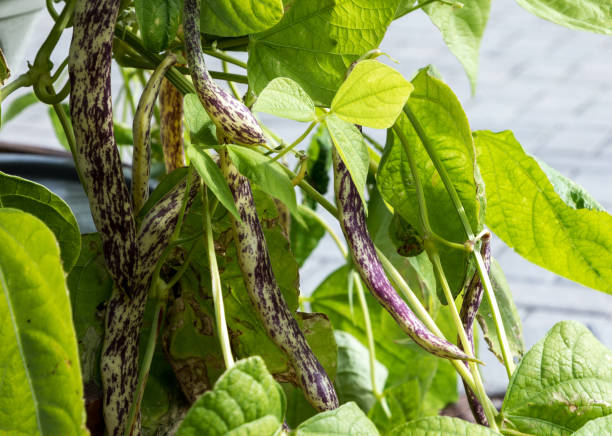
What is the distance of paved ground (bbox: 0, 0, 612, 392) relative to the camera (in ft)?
4.34

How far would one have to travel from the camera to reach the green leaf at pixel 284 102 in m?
0.23

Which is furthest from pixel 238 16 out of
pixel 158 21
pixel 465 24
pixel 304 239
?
pixel 304 239

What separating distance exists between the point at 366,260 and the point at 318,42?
92mm

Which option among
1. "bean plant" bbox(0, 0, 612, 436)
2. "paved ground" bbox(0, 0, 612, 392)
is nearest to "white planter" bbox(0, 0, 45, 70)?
"bean plant" bbox(0, 0, 612, 436)

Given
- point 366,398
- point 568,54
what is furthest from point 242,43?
point 568,54

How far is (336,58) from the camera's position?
0.31 metres

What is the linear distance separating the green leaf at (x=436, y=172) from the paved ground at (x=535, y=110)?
879 mm

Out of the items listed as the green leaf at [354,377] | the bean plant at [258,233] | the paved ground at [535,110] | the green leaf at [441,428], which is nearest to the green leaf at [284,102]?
the bean plant at [258,233]

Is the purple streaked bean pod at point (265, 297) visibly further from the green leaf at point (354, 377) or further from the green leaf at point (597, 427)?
the green leaf at point (354, 377)

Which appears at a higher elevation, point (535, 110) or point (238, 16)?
point (238, 16)

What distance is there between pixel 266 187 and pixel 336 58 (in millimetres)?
86

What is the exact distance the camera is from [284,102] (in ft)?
0.78

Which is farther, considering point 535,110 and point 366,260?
point 535,110

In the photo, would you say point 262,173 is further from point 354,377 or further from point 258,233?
point 354,377
